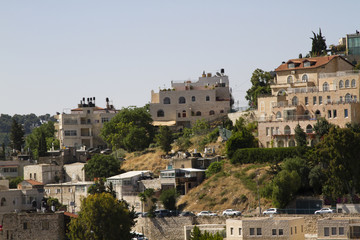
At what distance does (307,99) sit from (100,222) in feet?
101

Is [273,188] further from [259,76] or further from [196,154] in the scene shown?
[259,76]

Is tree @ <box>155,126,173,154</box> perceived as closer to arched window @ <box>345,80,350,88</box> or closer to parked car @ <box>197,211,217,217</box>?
parked car @ <box>197,211,217,217</box>

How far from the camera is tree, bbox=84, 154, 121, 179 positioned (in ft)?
362

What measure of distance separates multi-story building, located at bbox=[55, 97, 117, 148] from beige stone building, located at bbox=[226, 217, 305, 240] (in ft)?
187

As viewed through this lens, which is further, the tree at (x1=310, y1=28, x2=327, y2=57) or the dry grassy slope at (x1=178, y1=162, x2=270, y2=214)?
the tree at (x1=310, y1=28, x2=327, y2=57)

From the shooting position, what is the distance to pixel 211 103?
130375 mm

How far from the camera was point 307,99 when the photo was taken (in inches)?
4008

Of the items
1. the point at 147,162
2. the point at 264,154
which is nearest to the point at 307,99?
the point at 264,154

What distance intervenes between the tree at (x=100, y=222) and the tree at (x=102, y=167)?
963 inches

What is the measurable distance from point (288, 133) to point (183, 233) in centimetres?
1849

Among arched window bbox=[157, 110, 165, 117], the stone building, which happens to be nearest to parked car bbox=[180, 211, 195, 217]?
the stone building

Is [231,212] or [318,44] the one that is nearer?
→ [231,212]

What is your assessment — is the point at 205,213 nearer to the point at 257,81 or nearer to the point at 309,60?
the point at 309,60

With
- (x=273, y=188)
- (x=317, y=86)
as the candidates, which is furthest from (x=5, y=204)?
(x=317, y=86)
